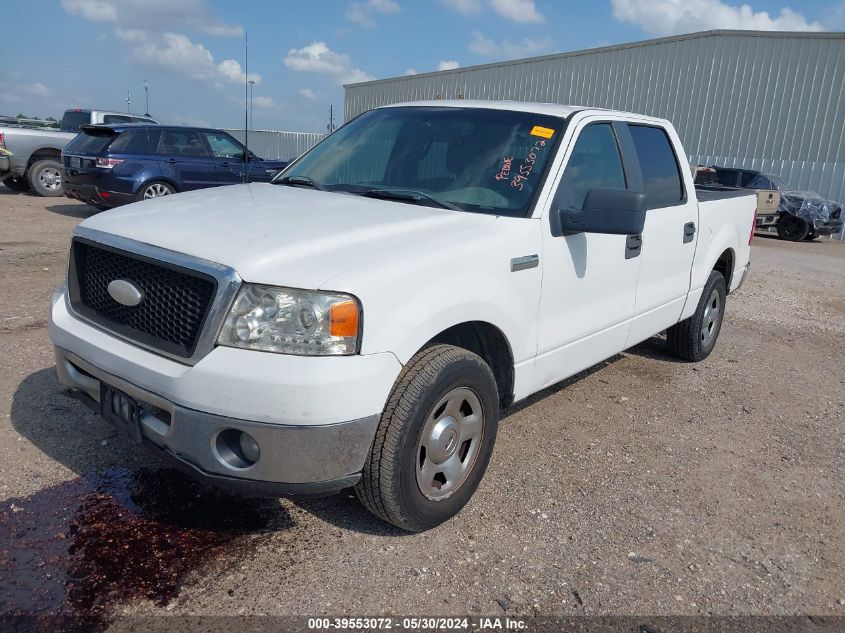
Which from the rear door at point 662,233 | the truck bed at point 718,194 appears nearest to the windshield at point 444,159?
the rear door at point 662,233

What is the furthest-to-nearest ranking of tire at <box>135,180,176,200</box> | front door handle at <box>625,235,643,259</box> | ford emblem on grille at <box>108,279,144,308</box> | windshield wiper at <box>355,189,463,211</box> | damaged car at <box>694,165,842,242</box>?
damaged car at <box>694,165,842,242</box> < tire at <box>135,180,176,200</box> < front door handle at <box>625,235,643,259</box> < windshield wiper at <box>355,189,463,211</box> < ford emblem on grille at <box>108,279,144,308</box>

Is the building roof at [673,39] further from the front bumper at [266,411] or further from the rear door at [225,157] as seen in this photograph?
the front bumper at [266,411]

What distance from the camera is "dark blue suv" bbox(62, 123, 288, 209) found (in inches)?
443

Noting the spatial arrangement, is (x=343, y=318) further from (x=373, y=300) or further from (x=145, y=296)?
(x=145, y=296)

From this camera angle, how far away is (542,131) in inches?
150

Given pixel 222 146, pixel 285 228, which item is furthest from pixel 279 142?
pixel 285 228

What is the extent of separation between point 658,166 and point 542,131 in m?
1.36

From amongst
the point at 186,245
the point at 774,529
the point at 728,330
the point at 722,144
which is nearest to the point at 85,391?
the point at 186,245

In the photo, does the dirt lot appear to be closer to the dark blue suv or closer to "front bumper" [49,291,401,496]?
"front bumper" [49,291,401,496]

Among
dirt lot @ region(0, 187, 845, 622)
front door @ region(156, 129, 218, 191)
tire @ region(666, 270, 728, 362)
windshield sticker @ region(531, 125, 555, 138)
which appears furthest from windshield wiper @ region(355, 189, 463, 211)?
front door @ region(156, 129, 218, 191)

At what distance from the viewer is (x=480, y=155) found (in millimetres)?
3771

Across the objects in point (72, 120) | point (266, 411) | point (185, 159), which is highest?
point (72, 120)

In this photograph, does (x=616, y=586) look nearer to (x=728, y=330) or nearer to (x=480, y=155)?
(x=480, y=155)

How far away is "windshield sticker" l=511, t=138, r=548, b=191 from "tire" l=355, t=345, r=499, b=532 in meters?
1.01
